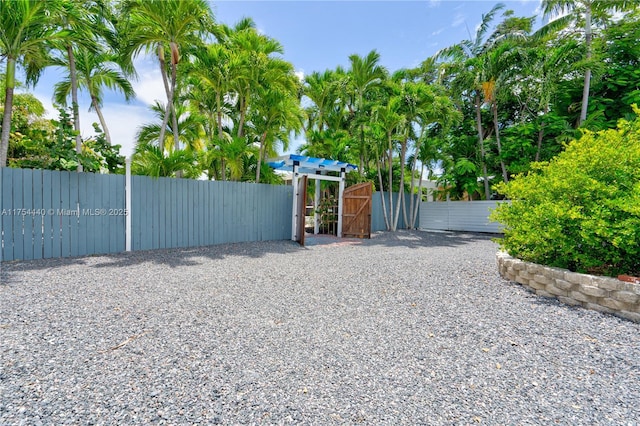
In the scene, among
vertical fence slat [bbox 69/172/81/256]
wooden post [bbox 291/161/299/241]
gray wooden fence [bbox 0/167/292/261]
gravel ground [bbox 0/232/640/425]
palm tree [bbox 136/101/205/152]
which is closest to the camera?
gravel ground [bbox 0/232/640/425]

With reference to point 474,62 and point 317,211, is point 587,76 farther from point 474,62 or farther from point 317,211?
point 317,211

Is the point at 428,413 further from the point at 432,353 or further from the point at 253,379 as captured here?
the point at 253,379

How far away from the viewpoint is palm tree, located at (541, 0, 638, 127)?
1070 centimetres

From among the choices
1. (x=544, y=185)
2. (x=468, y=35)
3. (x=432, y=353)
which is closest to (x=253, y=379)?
(x=432, y=353)

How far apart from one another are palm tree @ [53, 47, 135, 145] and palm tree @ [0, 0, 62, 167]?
109 inches

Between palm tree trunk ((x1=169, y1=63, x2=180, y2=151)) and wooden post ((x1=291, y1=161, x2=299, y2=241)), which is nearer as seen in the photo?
palm tree trunk ((x1=169, y1=63, x2=180, y2=151))

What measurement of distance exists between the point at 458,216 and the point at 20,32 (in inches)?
554

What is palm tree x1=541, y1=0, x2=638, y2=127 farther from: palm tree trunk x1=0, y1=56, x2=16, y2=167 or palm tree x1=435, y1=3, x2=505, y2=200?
palm tree trunk x1=0, y1=56, x2=16, y2=167

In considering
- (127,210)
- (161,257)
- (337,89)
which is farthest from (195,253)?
(337,89)

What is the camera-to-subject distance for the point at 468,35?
531 inches

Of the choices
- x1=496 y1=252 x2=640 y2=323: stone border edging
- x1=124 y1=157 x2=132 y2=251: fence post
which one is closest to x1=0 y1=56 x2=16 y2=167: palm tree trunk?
x1=124 y1=157 x2=132 y2=251: fence post

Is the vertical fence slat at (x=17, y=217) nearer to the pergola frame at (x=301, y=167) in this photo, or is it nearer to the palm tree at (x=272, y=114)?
the palm tree at (x=272, y=114)

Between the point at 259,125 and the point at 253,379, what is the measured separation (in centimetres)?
836

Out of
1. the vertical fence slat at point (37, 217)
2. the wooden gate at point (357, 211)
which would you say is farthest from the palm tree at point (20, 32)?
the wooden gate at point (357, 211)
